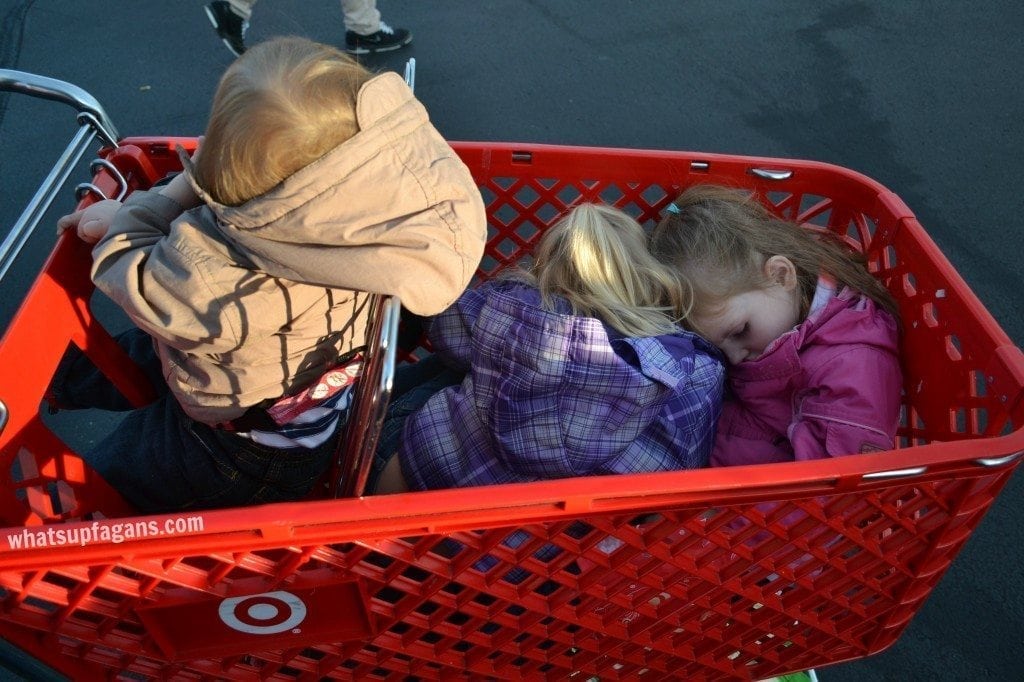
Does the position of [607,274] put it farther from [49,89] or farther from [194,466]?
[49,89]

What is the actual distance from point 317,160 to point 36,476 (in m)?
0.75

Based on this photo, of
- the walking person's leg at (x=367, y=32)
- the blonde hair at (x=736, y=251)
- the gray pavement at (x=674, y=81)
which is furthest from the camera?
the walking person's leg at (x=367, y=32)

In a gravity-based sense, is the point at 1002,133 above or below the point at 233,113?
below

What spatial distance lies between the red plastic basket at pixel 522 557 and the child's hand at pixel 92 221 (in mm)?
47

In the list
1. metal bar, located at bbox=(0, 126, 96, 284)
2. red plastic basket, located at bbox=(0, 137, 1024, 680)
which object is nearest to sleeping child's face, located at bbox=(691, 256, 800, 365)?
red plastic basket, located at bbox=(0, 137, 1024, 680)

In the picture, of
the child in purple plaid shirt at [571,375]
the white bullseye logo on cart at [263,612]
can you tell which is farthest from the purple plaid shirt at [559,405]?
the white bullseye logo on cart at [263,612]

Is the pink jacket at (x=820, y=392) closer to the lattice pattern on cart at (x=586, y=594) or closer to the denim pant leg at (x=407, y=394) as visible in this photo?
the lattice pattern on cart at (x=586, y=594)

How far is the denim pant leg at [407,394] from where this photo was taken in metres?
1.86

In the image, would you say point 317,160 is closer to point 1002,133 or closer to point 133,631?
point 133,631

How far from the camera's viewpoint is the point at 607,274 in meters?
1.82

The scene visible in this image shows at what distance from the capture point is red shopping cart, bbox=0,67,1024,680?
1161mm

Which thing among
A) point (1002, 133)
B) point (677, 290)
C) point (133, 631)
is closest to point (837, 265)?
point (677, 290)

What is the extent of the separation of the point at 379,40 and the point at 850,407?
2821mm

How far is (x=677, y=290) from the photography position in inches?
74.5
